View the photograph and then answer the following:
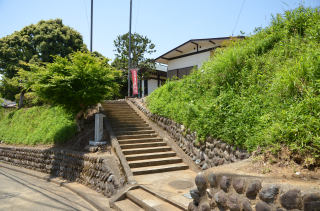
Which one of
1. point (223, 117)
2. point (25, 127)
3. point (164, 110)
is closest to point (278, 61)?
point (223, 117)

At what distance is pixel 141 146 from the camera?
8.05m

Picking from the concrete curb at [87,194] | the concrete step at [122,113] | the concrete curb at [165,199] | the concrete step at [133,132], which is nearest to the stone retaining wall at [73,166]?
the concrete curb at [87,194]

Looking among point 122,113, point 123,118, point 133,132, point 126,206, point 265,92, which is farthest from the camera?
point 122,113

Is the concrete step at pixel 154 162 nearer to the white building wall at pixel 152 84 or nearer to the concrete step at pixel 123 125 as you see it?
the concrete step at pixel 123 125

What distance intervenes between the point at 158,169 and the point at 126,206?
1911 mm

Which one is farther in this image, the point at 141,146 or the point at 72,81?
the point at 72,81

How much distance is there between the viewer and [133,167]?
6711mm

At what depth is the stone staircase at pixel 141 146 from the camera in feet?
22.4

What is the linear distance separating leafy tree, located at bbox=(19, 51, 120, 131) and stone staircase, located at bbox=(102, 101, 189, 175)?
1.86 metres

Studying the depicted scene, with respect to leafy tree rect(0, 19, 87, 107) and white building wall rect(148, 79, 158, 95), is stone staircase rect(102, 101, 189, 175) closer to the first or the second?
white building wall rect(148, 79, 158, 95)

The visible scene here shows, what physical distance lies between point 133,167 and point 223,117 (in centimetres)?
350

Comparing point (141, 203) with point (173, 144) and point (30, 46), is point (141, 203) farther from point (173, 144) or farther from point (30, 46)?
point (30, 46)

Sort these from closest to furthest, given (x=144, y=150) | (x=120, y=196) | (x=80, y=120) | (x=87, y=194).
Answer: (x=120, y=196)
(x=87, y=194)
(x=144, y=150)
(x=80, y=120)

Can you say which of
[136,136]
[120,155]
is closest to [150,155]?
[120,155]
